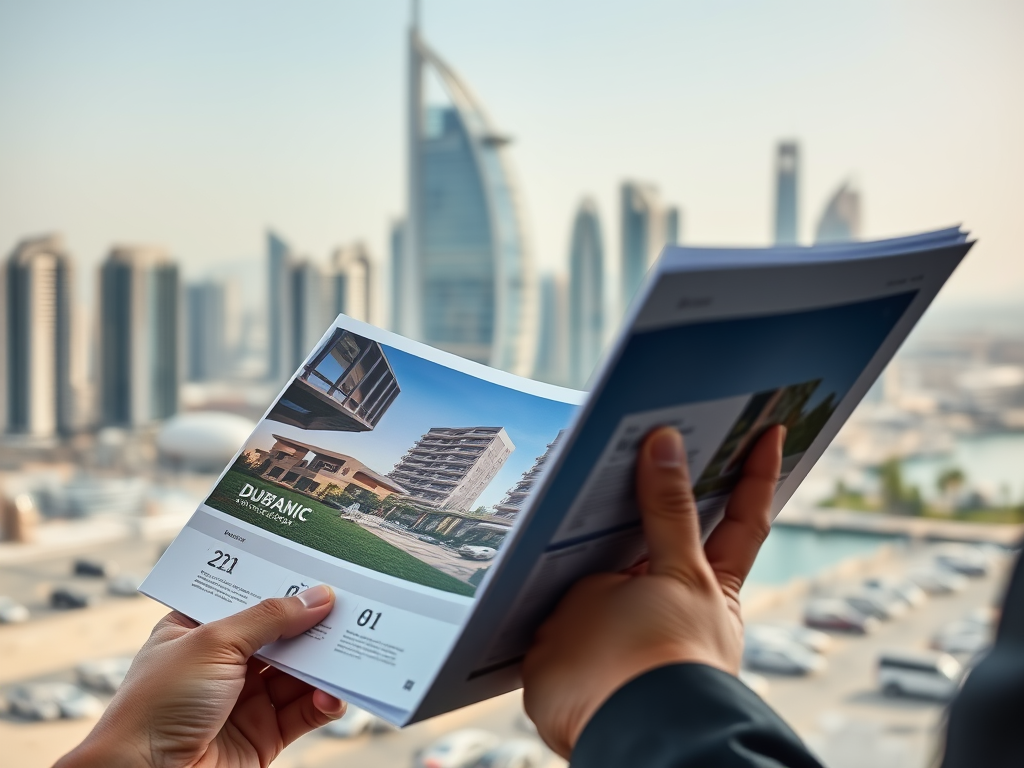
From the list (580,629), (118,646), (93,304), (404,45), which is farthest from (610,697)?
(404,45)

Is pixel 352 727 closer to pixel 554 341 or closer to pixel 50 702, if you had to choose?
pixel 50 702

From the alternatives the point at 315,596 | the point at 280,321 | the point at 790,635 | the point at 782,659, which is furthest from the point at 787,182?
the point at 315,596

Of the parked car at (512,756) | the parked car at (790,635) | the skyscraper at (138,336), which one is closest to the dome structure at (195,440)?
the skyscraper at (138,336)

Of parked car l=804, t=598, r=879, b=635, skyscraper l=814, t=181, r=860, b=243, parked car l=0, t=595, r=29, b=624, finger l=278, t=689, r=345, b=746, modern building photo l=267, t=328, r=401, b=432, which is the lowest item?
parked car l=804, t=598, r=879, b=635

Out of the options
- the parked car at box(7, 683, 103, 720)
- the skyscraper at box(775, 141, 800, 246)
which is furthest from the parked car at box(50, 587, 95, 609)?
the skyscraper at box(775, 141, 800, 246)

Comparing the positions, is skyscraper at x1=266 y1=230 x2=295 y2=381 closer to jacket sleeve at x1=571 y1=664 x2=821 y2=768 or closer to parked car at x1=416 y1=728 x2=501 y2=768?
parked car at x1=416 y1=728 x2=501 y2=768

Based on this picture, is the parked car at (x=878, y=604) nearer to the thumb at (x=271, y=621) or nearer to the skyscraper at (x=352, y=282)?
the skyscraper at (x=352, y=282)

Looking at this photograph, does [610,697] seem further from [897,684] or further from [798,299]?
[897,684]
